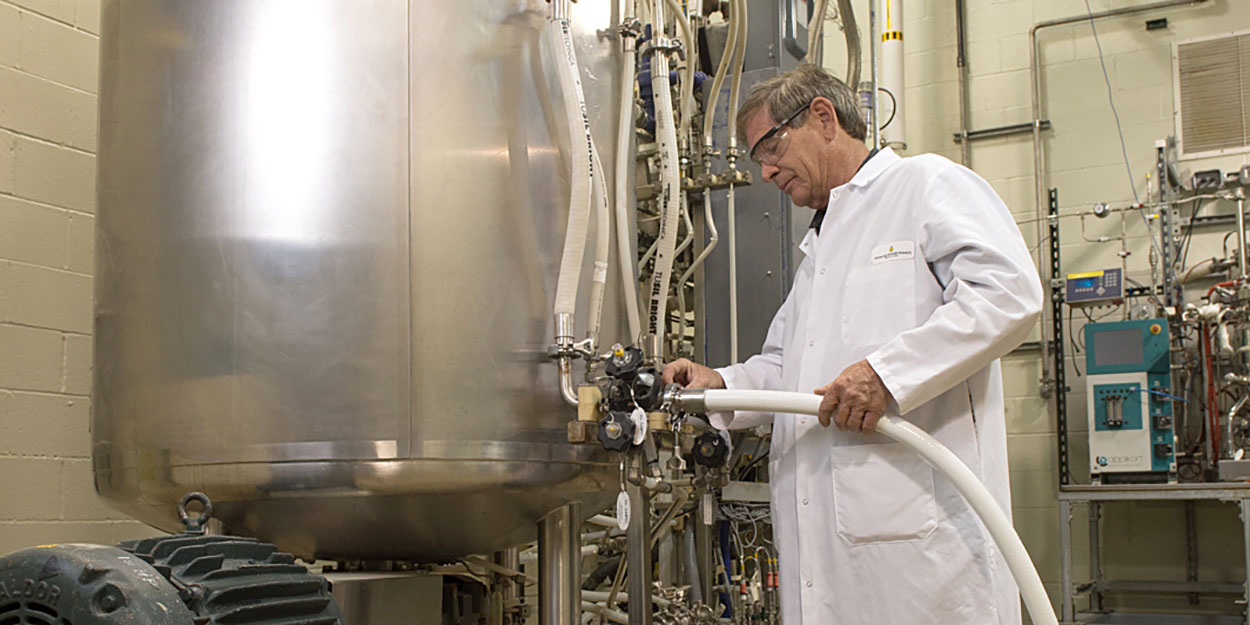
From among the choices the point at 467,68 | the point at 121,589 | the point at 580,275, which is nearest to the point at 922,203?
the point at 580,275

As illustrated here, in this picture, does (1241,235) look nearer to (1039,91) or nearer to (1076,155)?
(1076,155)

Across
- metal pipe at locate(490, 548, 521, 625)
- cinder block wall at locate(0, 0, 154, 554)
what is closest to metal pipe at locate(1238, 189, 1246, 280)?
metal pipe at locate(490, 548, 521, 625)

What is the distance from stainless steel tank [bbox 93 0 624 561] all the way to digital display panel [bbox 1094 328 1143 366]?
309 centimetres

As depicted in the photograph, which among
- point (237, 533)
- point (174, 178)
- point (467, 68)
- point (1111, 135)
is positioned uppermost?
point (1111, 135)

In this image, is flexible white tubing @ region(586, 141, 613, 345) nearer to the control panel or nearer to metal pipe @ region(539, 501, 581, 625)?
metal pipe @ region(539, 501, 581, 625)

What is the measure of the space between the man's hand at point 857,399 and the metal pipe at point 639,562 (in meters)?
0.47

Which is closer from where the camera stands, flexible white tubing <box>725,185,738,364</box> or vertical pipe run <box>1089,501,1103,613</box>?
flexible white tubing <box>725,185,738,364</box>

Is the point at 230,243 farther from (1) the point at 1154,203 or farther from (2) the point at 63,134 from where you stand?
(1) the point at 1154,203

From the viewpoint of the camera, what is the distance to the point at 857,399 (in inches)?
57.7

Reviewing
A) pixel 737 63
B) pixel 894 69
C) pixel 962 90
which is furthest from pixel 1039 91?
pixel 737 63

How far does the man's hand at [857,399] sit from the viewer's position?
4.80 feet

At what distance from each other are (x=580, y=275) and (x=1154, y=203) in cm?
341

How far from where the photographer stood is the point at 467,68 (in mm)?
1516

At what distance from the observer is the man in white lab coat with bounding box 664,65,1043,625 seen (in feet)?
4.87
